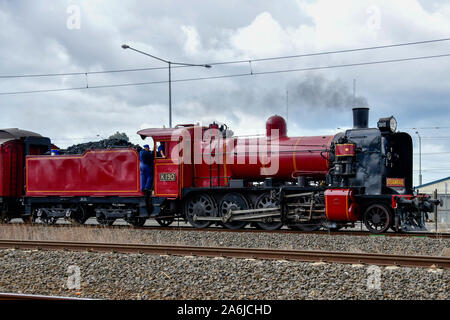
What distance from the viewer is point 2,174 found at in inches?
796

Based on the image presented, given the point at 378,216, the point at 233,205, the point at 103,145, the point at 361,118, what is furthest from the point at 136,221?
the point at 361,118

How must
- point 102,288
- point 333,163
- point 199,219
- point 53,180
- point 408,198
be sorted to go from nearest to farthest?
point 102,288 < point 408,198 < point 333,163 < point 199,219 < point 53,180

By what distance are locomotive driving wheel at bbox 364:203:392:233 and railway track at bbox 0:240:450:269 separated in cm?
412

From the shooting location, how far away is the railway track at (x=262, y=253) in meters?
9.36

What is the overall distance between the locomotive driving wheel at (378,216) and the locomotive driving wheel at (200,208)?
16.0 ft

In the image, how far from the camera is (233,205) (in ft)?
52.7

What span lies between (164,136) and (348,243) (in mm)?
7192

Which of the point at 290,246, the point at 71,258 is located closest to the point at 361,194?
the point at 290,246

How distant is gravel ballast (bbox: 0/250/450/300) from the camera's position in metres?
7.71

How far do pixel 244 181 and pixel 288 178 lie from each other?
1.42 m

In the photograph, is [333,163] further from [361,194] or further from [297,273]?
[297,273]

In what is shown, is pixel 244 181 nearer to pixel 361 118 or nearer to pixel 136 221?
pixel 361 118

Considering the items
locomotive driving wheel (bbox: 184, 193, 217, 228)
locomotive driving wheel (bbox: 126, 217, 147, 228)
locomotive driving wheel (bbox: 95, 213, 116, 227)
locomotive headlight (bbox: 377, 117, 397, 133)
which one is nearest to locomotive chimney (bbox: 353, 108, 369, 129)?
locomotive headlight (bbox: 377, 117, 397, 133)

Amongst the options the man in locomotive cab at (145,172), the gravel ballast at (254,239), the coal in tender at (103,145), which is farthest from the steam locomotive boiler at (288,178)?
the coal in tender at (103,145)
